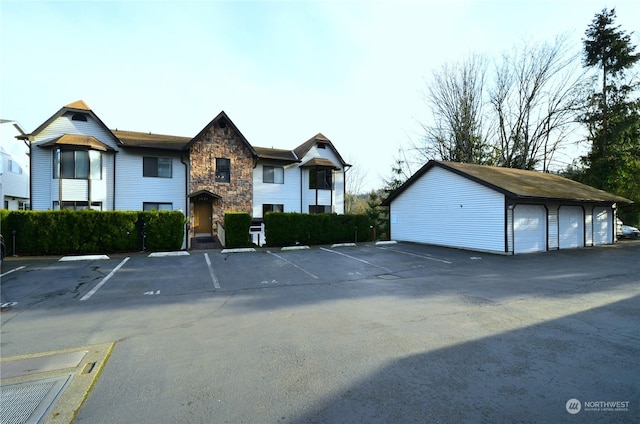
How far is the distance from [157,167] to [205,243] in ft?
20.9

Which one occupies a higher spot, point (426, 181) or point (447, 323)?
point (426, 181)

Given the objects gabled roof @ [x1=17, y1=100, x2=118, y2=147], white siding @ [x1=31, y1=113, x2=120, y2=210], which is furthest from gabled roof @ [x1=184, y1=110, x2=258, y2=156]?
white siding @ [x1=31, y1=113, x2=120, y2=210]

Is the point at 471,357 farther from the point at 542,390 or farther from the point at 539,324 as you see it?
the point at 539,324

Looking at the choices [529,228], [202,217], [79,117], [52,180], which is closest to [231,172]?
[202,217]

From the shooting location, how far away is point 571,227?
60.2 ft

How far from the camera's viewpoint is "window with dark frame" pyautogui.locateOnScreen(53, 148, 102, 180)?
17.2m

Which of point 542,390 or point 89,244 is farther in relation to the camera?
point 89,244

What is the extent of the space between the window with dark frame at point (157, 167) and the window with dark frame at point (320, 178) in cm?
1024

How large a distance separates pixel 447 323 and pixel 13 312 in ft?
27.1

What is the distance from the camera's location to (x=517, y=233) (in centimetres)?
1527

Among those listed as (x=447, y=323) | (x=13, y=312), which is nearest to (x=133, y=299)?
(x=13, y=312)

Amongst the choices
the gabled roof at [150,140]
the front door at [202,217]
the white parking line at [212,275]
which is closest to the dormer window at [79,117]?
the gabled roof at [150,140]

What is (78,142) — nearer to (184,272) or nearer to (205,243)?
(205,243)

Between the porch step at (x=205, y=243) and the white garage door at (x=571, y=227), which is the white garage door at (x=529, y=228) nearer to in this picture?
the white garage door at (x=571, y=227)
